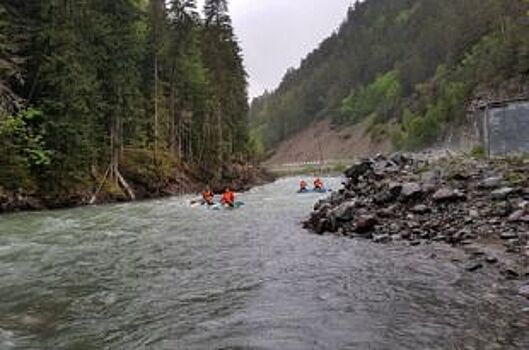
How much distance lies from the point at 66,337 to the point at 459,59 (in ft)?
339

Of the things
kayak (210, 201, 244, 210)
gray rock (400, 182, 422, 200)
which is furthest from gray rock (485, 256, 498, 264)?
kayak (210, 201, 244, 210)

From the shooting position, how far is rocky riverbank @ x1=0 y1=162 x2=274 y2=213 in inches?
1203

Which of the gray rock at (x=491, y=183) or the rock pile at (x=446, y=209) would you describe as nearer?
the rock pile at (x=446, y=209)

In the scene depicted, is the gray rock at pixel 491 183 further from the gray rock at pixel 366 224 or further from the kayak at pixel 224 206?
the kayak at pixel 224 206

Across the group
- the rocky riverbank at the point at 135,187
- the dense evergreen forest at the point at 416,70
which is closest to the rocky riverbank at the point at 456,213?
Answer: the rocky riverbank at the point at 135,187

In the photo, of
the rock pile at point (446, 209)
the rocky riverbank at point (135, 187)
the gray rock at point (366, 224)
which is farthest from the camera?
the rocky riverbank at point (135, 187)

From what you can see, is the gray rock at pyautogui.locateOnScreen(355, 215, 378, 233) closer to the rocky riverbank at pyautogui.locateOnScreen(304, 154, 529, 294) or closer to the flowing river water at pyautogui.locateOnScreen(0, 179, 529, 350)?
the rocky riverbank at pyautogui.locateOnScreen(304, 154, 529, 294)

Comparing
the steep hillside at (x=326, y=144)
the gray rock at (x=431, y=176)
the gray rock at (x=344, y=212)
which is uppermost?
the steep hillside at (x=326, y=144)

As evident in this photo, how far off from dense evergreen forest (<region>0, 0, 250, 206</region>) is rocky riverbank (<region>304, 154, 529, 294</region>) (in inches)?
685

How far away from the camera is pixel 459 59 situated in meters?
→ 103

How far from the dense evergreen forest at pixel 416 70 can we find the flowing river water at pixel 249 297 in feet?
192

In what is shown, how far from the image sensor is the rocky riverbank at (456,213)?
12.4 meters

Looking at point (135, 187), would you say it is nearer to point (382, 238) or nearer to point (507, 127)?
point (507, 127)

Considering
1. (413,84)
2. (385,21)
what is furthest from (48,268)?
(385,21)
